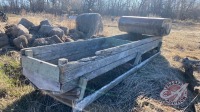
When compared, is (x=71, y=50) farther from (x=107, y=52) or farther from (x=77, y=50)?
(x=107, y=52)

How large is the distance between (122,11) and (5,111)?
20315 millimetres

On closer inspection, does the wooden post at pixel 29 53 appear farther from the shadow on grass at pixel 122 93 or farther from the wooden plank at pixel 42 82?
the shadow on grass at pixel 122 93

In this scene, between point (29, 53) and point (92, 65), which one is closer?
point (29, 53)

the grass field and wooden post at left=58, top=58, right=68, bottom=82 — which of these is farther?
the grass field

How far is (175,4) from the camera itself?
2278 centimetres

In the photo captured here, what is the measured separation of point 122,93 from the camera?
380 cm

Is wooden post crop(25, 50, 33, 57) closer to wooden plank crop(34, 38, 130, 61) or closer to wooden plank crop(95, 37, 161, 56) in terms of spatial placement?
wooden plank crop(34, 38, 130, 61)

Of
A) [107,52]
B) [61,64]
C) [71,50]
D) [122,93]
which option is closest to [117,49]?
[107,52]

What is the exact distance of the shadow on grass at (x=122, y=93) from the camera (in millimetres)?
3209

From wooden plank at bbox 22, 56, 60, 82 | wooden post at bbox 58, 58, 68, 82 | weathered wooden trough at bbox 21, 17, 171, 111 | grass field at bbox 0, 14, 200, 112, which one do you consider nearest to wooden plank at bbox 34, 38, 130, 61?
weathered wooden trough at bbox 21, 17, 171, 111

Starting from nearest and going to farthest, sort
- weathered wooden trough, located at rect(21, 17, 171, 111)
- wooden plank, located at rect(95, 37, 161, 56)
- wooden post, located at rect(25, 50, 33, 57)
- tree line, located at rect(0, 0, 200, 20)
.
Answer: weathered wooden trough, located at rect(21, 17, 171, 111), wooden post, located at rect(25, 50, 33, 57), wooden plank, located at rect(95, 37, 161, 56), tree line, located at rect(0, 0, 200, 20)

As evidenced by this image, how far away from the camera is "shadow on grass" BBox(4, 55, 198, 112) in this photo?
3209mm

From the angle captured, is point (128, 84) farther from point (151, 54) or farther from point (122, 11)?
point (122, 11)

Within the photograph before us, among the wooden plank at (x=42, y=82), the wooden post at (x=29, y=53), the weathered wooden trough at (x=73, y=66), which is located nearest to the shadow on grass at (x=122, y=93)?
the weathered wooden trough at (x=73, y=66)
